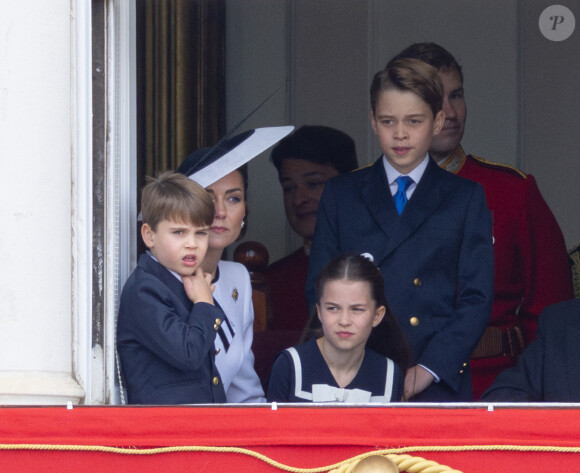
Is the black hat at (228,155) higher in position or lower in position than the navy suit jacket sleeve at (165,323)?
higher

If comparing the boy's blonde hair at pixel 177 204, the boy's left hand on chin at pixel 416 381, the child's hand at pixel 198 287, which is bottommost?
the boy's left hand on chin at pixel 416 381

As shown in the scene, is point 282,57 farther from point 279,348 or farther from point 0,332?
point 0,332

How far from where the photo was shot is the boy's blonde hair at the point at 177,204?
108 inches

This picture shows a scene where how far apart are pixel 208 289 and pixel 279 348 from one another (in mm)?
732

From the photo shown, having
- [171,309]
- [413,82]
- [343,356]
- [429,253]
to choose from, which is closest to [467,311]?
[429,253]

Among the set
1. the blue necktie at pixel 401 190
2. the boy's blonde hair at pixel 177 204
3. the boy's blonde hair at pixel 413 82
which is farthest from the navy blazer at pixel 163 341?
the boy's blonde hair at pixel 413 82

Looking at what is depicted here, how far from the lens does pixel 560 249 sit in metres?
3.66

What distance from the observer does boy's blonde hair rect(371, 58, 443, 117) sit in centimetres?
309

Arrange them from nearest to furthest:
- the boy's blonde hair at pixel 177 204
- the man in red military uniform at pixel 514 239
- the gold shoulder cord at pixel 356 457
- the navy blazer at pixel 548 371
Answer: the gold shoulder cord at pixel 356 457 → the boy's blonde hair at pixel 177 204 → the navy blazer at pixel 548 371 → the man in red military uniform at pixel 514 239

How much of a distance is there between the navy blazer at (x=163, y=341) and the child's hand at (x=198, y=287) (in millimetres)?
23

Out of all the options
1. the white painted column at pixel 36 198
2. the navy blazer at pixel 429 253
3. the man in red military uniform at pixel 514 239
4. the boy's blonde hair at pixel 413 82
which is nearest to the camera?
the white painted column at pixel 36 198

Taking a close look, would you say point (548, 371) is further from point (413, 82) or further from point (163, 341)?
point (163, 341)

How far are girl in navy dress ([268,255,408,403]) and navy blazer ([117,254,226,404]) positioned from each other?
26 cm

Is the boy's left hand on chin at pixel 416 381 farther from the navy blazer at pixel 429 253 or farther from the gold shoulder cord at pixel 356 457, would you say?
the gold shoulder cord at pixel 356 457
